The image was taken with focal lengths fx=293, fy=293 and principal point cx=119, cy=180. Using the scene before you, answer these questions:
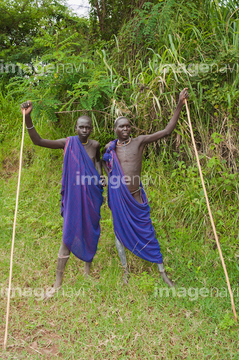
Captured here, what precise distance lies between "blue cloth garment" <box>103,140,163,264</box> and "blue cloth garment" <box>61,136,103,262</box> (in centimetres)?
21

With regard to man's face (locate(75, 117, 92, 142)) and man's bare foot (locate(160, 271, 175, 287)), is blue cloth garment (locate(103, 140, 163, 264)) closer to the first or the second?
man's bare foot (locate(160, 271, 175, 287))

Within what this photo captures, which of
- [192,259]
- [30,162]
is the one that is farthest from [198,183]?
[30,162]

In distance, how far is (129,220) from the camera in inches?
117

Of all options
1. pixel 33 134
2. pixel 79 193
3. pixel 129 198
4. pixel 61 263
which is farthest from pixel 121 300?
pixel 33 134

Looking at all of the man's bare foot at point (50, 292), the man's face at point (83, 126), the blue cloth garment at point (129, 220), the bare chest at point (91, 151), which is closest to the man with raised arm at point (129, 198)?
the blue cloth garment at point (129, 220)

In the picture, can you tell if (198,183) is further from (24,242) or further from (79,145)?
(24,242)

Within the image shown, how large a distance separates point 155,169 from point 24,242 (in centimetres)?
200

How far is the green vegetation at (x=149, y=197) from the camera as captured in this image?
252 cm

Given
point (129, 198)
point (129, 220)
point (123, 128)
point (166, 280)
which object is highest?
point (123, 128)

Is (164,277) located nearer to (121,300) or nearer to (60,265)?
(121,300)

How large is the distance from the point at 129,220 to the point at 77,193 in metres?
0.60

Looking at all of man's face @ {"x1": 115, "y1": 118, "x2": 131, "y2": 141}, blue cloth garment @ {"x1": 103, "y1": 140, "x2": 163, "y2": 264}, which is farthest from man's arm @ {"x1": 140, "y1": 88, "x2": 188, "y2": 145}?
blue cloth garment @ {"x1": 103, "y1": 140, "x2": 163, "y2": 264}

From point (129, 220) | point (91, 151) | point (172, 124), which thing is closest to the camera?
point (172, 124)

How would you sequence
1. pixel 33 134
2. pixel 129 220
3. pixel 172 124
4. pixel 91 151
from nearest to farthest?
1. pixel 33 134
2. pixel 172 124
3. pixel 129 220
4. pixel 91 151
